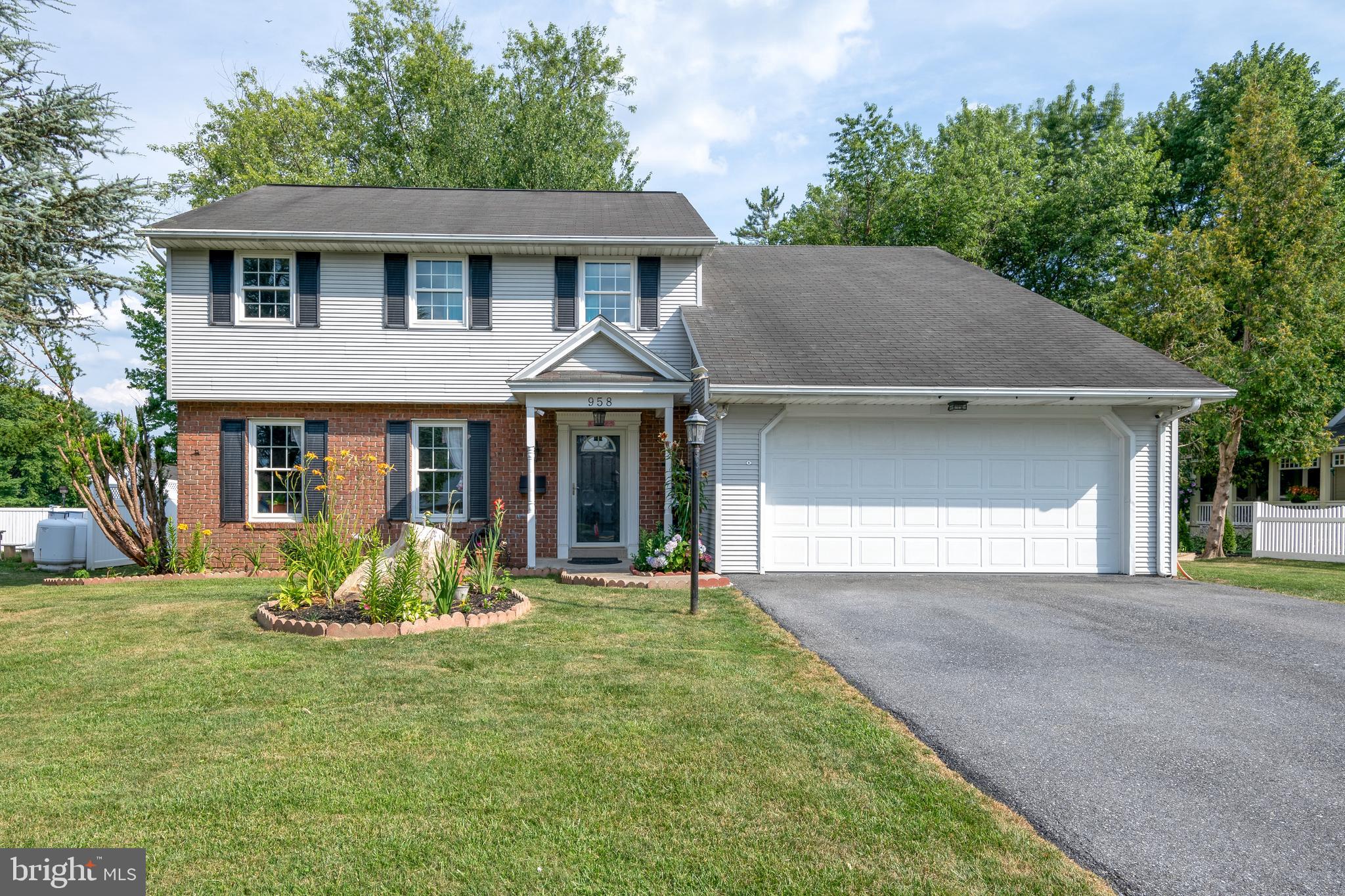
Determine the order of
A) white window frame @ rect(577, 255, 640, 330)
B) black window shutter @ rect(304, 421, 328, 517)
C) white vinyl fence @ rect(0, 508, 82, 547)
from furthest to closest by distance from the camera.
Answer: white vinyl fence @ rect(0, 508, 82, 547), white window frame @ rect(577, 255, 640, 330), black window shutter @ rect(304, 421, 328, 517)

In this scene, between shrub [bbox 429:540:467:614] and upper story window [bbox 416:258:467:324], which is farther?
upper story window [bbox 416:258:467:324]

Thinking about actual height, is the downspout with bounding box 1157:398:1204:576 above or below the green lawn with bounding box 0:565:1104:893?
above

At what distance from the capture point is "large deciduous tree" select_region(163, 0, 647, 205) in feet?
77.3

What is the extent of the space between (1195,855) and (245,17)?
20561 millimetres

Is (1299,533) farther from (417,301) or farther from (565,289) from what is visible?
(417,301)

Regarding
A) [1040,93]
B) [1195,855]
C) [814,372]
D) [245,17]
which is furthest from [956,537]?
[1040,93]

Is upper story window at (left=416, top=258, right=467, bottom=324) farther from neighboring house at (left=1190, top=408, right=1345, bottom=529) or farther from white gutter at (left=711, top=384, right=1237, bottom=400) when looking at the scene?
neighboring house at (left=1190, top=408, right=1345, bottom=529)

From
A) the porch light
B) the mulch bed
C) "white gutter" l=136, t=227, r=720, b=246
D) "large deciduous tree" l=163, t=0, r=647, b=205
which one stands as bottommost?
the mulch bed

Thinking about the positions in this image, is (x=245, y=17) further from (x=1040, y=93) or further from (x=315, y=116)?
(x=1040, y=93)

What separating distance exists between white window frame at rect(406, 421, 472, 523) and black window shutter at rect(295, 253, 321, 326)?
2.41m

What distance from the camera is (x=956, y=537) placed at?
11227mm

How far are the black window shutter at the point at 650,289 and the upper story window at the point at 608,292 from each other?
0.72 ft

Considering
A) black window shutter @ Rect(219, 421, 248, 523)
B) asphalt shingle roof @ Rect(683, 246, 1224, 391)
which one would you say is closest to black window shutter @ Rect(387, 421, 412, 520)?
black window shutter @ Rect(219, 421, 248, 523)

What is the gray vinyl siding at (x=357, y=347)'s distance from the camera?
40.0 ft
